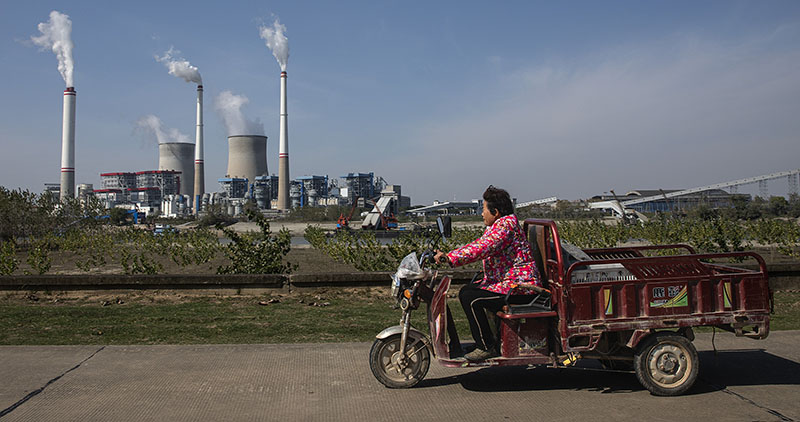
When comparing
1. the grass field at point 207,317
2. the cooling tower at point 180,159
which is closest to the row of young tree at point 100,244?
the grass field at point 207,317

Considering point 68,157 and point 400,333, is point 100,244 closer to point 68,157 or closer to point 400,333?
point 400,333

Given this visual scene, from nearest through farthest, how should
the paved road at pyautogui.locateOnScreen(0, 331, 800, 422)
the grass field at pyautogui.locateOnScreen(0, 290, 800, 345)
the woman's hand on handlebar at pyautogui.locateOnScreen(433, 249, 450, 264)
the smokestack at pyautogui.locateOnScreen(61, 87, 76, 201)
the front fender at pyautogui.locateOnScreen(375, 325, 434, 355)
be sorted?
1. the paved road at pyautogui.locateOnScreen(0, 331, 800, 422)
2. the woman's hand on handlebar at pyautogui.locateOnScreen(433, 249, 450, 264)
3. the front fender at pyautogui.locateOnScreen(375, 325, 434, 355)
4. the grass field at pyautogui.locateOnScreen(0, 290, 800, 345)
5. the smokestack at pyautogui.locateOnScreen(61, 87, 76, 201)

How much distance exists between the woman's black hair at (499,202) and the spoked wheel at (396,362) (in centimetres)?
126

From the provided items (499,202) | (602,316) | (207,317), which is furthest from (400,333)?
(207,317)

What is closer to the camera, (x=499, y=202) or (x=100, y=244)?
(x=499, y=202)

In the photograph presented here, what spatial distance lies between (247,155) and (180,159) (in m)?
32.1

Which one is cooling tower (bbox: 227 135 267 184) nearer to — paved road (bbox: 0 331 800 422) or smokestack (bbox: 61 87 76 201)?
smokestack (bbox: 61 87 76 201)

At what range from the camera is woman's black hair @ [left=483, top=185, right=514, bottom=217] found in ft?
16.9

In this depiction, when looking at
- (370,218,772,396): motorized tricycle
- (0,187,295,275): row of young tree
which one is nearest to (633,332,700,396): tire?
(370,218,772,396): motorized tricycle

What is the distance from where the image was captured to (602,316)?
4.89m

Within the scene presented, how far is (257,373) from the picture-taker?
548 cm

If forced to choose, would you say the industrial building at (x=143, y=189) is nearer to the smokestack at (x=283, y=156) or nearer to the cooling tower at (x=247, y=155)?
the cooling tower at (x=247, y=155)

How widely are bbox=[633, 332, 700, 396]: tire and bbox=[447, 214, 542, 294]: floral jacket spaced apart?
999 millimetres

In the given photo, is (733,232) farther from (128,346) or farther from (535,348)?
(128,346)
